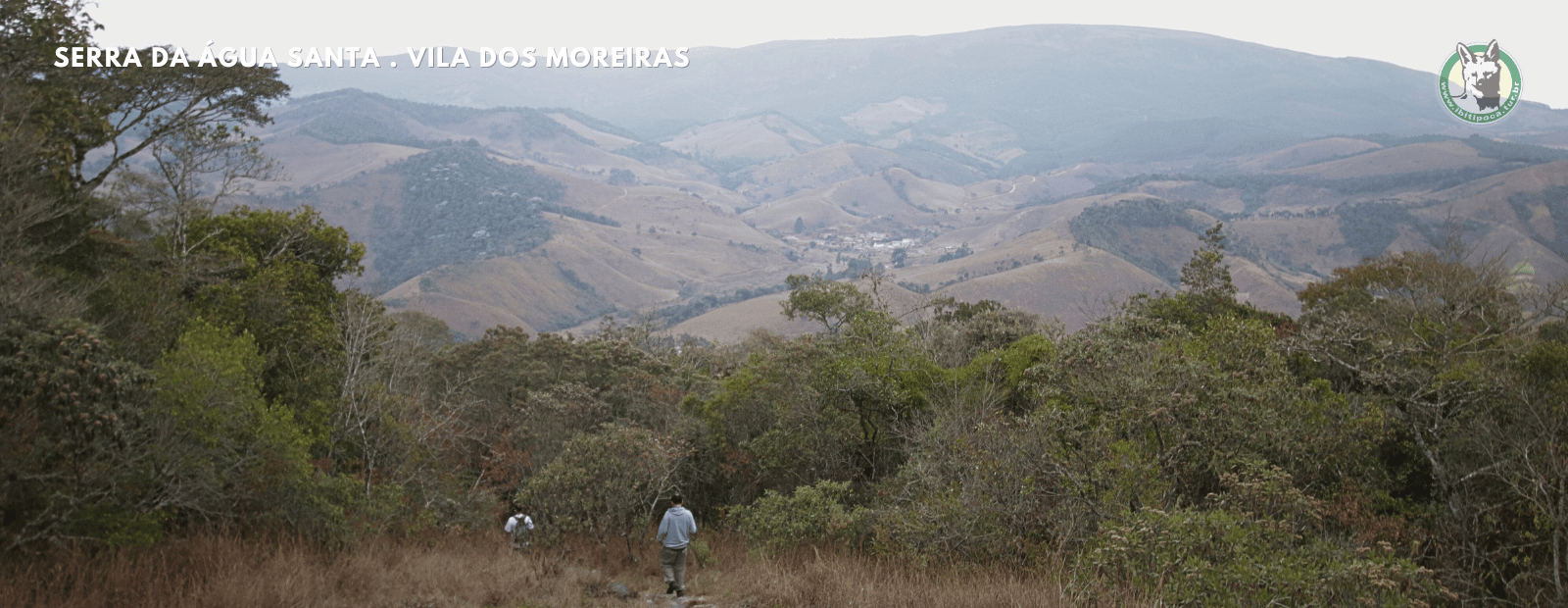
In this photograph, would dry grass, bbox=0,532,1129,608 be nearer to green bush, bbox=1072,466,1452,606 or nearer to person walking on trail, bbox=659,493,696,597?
person walking on trail, bbox=659,493,696,597

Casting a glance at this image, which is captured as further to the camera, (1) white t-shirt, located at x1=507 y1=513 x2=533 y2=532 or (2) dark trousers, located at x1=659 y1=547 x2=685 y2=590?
(1) white t-shirt, located at x1=507 y1=513 x2=533 y2=532

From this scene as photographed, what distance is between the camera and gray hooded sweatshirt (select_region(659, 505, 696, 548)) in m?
11.6

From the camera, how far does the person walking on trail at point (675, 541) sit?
38.2ft

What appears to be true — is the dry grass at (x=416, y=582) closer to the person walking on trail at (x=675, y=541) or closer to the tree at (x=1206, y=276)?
the person walking on trail at (x=675, y=541)

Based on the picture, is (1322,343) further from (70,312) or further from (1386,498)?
(70,312)

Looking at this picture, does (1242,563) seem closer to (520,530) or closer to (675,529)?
(675,529)

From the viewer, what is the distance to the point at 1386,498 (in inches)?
547

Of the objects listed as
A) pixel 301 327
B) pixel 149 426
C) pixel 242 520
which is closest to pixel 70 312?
pixel 149 426

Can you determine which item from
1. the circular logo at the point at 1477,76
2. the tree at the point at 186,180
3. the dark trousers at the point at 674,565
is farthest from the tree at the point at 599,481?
the circular logo at the point at 1477,76

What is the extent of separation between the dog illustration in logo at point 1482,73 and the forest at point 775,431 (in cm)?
2825

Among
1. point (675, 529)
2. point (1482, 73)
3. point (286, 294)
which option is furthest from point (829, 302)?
point (1482, 73)

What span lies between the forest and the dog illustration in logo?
92.7ft

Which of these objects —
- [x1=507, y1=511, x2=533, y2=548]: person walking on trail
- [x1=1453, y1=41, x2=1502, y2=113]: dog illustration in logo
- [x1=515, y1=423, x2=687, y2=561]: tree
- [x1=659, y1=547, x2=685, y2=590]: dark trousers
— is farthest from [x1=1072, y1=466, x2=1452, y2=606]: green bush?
→ [x1=1453, y1=41, x2=1502, y2=113]: dog illustration in logo

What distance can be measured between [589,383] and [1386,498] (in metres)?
22.5
